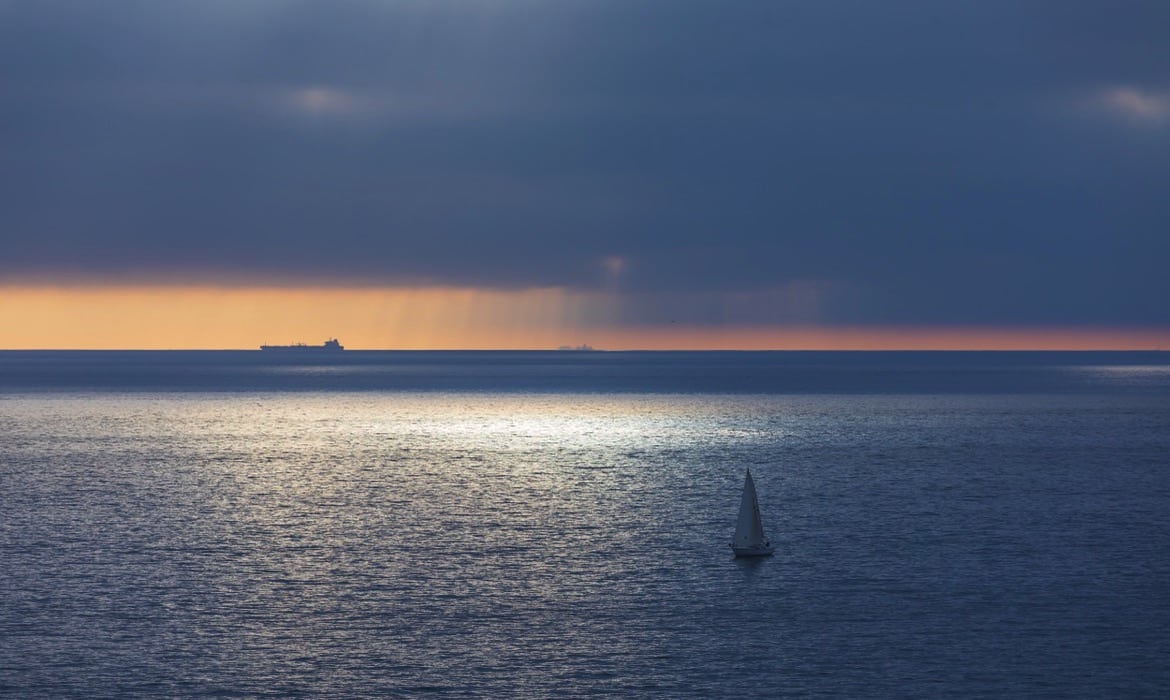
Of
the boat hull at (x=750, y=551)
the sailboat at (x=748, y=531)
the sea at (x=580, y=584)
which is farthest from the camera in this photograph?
the boat hull at (x=750, y=551)

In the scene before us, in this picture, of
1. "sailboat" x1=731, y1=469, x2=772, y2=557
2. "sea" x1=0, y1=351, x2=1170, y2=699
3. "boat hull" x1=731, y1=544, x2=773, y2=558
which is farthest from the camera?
"boat hull" x1=731, y1=544, x2=773, y2=558

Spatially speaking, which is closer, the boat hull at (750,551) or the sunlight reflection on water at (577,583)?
the sunlight reflection on water at (577,583)

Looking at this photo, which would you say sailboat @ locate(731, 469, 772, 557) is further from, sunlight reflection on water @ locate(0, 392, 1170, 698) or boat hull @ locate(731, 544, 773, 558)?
sunlight reflection on water @ locate(0, 392, 1170, 698)

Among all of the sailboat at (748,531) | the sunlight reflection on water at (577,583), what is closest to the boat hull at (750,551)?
the sailboat at (748,531)

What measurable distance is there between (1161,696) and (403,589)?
4030 cm

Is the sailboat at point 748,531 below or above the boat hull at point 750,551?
above

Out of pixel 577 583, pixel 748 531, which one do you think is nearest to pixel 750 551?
pixel 748 531

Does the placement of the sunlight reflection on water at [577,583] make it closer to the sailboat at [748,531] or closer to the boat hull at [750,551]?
the boat hull at [750,551]

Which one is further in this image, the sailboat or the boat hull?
the boat hull

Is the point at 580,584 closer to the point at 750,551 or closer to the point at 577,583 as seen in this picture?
the point at 577,583

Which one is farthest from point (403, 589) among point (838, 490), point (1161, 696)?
point (838, 490)

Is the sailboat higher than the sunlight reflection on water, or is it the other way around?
the sailboat

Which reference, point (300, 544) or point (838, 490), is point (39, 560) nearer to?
point (300, 544)

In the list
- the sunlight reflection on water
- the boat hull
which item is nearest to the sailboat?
the boat hull
